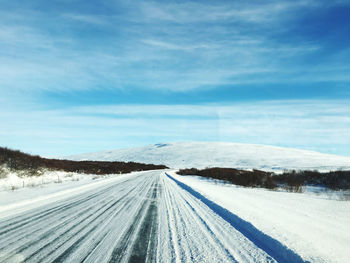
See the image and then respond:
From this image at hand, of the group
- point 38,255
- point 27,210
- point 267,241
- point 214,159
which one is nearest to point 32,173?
point 27,210

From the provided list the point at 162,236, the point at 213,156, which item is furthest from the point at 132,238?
the point at 213,156

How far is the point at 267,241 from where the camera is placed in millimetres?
4984

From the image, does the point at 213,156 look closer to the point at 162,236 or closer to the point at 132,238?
the point at 162,236

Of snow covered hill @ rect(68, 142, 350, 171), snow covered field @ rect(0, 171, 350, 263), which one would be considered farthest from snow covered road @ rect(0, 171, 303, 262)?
snow covered hill @ rect(68, 142, 350, 171)

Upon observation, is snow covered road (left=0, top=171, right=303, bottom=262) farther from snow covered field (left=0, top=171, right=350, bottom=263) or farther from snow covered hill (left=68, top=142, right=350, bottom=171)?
snow covered hill (left=68, top=142, right=350, bottom=171)

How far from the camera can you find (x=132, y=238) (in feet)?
16.6

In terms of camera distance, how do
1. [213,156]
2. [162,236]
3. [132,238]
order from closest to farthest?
[132,238], [162,236], [213,156]

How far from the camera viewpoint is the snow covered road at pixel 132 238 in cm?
407

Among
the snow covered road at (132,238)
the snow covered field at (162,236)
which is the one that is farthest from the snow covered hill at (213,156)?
the snow covered road at (132,238)

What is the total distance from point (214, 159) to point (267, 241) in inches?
3981

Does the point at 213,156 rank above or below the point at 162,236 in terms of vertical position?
above

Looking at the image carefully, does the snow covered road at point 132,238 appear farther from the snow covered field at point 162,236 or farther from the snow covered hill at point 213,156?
the snow covered hill at point 213,156

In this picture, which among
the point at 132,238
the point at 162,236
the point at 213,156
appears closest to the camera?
the point at 132,238

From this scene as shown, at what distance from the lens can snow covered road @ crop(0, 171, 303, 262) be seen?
407cm
